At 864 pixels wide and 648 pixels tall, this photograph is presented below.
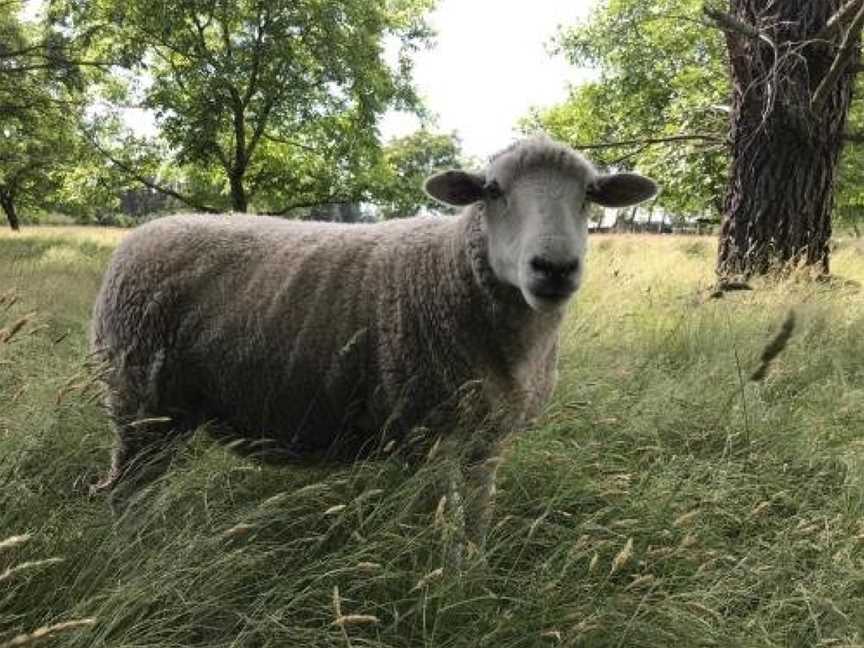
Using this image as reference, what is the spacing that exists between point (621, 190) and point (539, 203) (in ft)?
1.90

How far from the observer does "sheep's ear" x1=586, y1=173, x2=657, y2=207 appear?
2.79 m

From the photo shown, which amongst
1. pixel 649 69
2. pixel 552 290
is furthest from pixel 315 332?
pixel 649 69

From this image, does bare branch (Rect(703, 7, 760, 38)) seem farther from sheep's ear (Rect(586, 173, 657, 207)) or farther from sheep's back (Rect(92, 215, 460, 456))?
sheep's back (Rect(92, 215, 460, 456))

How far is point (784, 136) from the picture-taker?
6305 millimetres

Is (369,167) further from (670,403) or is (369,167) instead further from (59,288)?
(670,403)

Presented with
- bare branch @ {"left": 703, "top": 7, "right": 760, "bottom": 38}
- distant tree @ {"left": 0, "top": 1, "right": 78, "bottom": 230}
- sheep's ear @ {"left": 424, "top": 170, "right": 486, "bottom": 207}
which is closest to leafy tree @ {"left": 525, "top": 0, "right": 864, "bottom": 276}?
bare branch @ {"left": 703, "top": 7, "right": 760, "bottom": 38}

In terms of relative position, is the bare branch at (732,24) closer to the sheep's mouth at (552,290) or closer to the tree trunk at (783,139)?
the tree trunk at (783,139)

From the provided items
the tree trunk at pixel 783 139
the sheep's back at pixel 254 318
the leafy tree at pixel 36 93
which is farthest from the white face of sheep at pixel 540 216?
the leafy tree at pixel 36 93

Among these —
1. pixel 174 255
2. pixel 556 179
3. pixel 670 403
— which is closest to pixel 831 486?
pixel 670 403

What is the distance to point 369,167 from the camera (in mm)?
17734

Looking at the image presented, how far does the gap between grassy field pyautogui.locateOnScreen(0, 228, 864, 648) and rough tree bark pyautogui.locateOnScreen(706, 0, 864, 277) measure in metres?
2.73

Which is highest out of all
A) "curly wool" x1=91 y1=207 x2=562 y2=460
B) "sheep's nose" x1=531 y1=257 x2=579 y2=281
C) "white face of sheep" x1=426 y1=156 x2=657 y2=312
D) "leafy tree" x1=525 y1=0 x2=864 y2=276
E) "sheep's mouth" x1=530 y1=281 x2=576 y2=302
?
"leafy tree" x1=525 y1=0 x2=864 y2=276

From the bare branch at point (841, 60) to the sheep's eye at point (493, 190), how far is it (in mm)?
3798

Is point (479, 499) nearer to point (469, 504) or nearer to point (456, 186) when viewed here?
point (469, 504)
